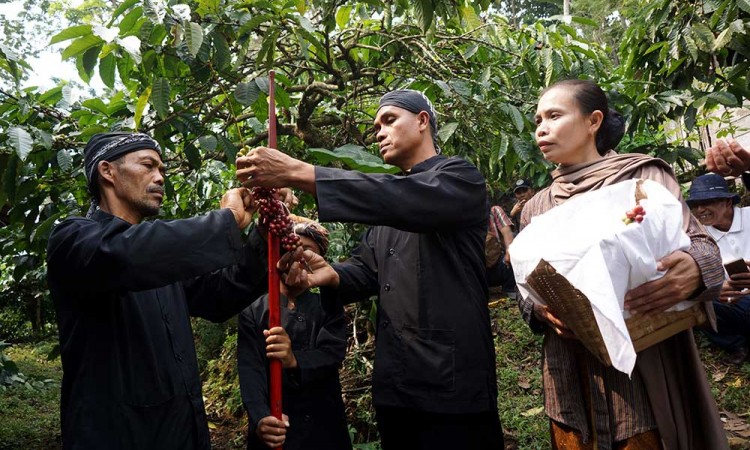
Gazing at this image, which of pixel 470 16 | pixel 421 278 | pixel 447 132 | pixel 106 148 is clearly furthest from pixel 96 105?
pixel 470 16

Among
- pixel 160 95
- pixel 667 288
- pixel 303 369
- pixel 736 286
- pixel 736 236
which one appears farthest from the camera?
pixel 736 236

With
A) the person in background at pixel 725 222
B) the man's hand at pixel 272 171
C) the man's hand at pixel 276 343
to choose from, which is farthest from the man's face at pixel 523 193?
the man's hand at pixel 272 171

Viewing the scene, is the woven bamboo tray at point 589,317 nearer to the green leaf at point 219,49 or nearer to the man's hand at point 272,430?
the man's hand at point 272,430

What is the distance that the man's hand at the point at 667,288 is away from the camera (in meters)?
1.69

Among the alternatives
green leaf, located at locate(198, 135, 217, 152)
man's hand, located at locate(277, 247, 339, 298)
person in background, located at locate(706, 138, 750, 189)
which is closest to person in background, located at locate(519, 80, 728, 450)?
person in background, located at locate(706, 138, 750, 189)

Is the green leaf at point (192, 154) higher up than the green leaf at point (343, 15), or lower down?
lower down

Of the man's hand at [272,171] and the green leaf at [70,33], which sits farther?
the green leaf at [70,33]

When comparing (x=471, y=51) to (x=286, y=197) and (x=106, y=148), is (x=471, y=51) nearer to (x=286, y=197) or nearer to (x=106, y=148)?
(x=286, y=197)

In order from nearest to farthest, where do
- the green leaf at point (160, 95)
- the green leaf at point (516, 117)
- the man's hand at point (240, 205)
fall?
the man's hand at point (240, 205), the green leaf at point (160, 95), the green leaf at point (516, 117)

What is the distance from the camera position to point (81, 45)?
228 centimetres

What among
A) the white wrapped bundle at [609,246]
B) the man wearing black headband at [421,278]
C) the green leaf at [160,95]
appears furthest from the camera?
the green leaf at [160,95]

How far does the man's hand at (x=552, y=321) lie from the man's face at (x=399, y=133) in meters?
0.78

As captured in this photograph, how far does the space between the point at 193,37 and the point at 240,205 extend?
0.66m

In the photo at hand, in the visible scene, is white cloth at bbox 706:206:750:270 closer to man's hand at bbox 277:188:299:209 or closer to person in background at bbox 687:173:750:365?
person in background at bbox 687:173:750:365
